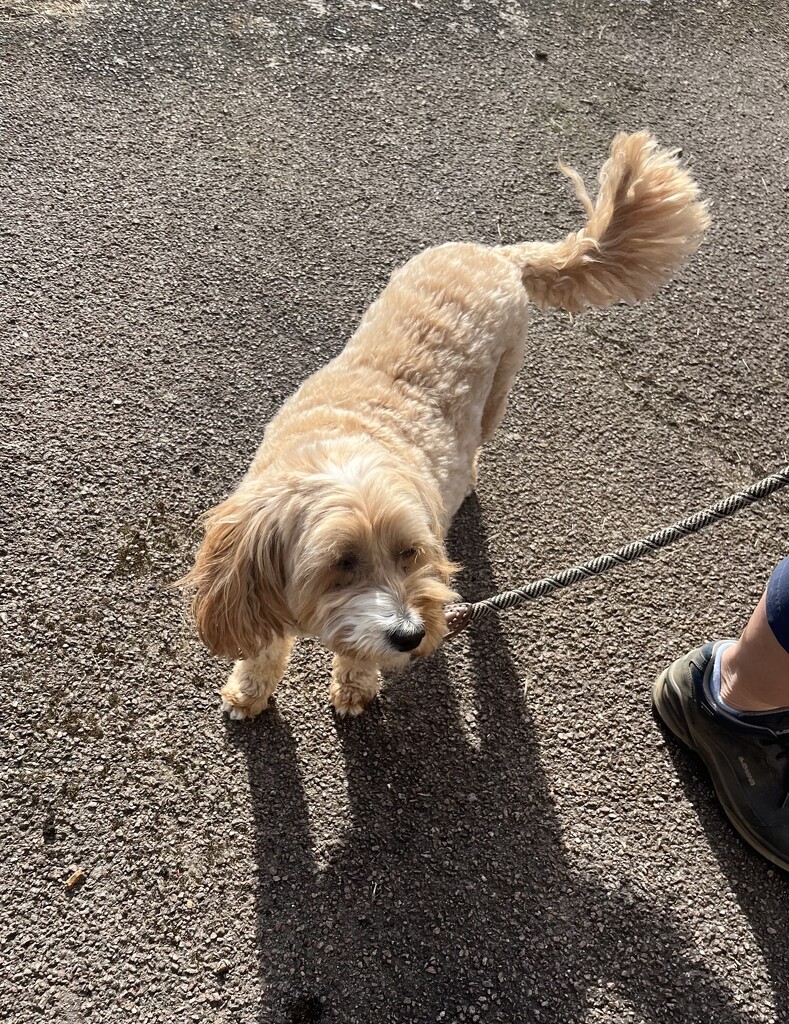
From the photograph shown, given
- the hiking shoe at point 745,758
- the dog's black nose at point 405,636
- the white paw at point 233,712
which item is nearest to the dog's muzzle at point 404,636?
the dog's black nose at point 405,636

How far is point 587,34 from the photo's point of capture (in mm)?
5961

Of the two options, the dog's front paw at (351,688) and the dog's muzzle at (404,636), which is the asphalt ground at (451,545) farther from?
the dog's muzzle at (404,636)

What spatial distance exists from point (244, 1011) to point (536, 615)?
195 cm

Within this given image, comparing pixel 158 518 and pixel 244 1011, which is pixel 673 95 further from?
pixel 244 1011

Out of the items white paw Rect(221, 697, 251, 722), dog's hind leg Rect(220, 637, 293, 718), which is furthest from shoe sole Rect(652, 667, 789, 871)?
white paw Rect(221, 697, 251, 722)

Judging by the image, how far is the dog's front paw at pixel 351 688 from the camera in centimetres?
279

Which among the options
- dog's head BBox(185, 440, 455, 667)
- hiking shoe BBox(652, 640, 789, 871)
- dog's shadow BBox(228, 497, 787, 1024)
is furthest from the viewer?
hiking shoe BBox(652, 640, 789, 871)

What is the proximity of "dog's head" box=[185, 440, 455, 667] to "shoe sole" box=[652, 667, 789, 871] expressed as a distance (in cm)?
123

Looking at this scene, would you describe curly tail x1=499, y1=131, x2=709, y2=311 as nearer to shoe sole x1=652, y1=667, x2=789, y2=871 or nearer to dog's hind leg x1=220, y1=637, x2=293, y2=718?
shoe sole x1=652, y1=667, x2=789, y2=871

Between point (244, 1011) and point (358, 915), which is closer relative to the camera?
point (244, 1011)

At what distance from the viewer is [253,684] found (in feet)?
9.02

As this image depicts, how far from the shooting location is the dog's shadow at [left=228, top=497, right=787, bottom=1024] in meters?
2.37

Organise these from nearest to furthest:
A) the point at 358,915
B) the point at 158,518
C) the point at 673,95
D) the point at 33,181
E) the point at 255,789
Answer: the point at 358,915 → the point at 255,789 → the point at 158,518 → the point at 33,181 → the point at 673,95

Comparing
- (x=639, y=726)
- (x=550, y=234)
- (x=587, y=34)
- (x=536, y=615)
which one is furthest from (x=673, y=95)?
(x=639, y=726)
